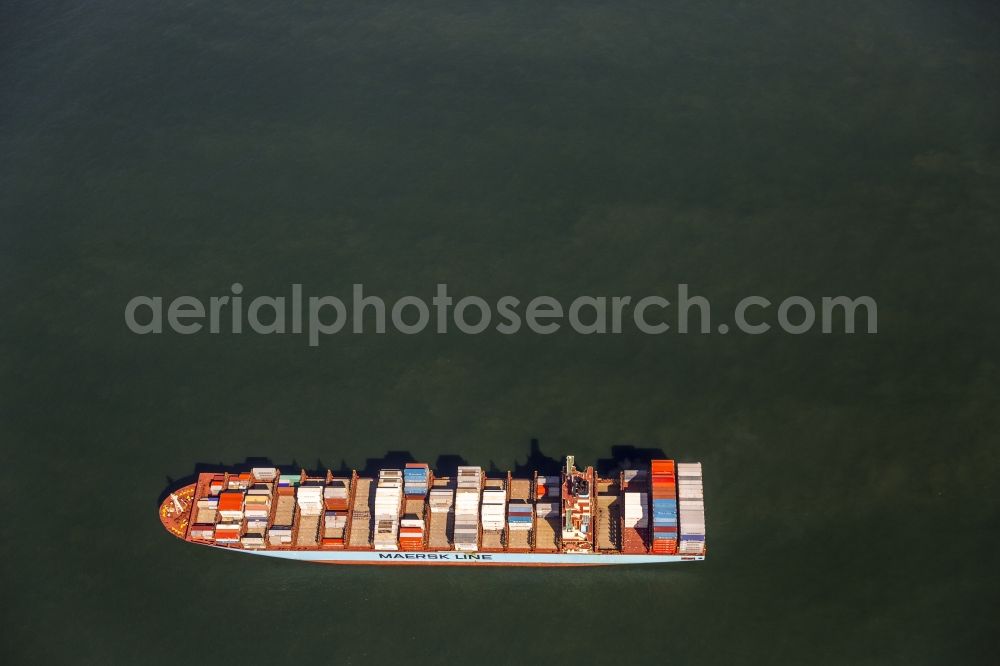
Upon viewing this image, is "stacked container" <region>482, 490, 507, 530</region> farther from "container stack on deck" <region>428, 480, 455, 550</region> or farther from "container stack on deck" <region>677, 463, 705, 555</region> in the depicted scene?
"container stack on deck" <region>677, 463, 705, 555</region>

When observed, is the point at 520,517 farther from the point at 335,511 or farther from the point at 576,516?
the point at 335,511

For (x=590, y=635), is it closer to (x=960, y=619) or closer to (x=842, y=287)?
(x=960, y=619)

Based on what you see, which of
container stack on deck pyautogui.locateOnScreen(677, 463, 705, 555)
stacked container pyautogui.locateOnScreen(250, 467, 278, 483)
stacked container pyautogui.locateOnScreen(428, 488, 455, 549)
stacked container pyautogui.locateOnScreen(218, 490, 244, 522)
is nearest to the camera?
container stack on deck pyautogui.locateOnScreen(677, 463, 705, 555)

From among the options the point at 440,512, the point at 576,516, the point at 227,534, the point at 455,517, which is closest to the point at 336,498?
the point at 440,512

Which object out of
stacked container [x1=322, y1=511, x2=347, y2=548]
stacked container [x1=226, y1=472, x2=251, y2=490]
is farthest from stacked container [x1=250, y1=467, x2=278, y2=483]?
stacked container [x1=322, y1=511, x2=347, y2=548]

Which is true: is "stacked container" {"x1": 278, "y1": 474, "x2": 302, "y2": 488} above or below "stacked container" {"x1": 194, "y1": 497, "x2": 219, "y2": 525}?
above

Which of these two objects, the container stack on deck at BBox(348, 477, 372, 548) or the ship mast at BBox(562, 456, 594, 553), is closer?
the ship mast at BBox(562, 456, 594, 553)

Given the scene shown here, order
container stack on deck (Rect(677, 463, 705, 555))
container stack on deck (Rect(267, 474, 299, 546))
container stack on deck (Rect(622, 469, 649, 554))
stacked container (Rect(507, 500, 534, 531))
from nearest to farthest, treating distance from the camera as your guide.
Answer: container stack on deck (Rect(677, 463, 705, 555))
container stack on deck (Rect(622, 469, 649, 554))
stacked container (Rect(507, 500, 534, 531))
container stack on deck (Rect(267, 474, 299, 546))
